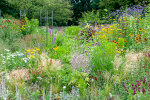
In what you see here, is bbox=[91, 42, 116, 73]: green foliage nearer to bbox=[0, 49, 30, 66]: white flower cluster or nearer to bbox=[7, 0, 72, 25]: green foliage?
bbox=[0, 49, 30, 66]: white flower cluster

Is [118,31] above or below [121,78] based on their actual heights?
above

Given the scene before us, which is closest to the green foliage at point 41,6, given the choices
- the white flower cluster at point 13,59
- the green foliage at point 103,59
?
the white flower cluster at point 13,59

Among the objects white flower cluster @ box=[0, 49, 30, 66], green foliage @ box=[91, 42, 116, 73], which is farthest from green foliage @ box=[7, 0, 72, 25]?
green foliage @ box=[91, 42, 116, 73]

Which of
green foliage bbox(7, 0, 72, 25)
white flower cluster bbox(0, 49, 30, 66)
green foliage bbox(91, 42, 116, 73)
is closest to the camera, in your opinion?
green foliage bbox(91, 42, 116, 73)

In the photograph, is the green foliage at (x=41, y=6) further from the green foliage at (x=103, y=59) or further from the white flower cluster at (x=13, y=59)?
the green foliage at (x=103, y=59)

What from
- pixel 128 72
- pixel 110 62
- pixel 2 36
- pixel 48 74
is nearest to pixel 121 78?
pixel 128 72

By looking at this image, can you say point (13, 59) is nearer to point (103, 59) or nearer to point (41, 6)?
point (103, 59)

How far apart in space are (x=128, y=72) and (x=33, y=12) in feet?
46.8

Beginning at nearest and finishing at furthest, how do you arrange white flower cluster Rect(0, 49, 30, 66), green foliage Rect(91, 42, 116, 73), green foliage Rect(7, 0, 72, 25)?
green foliage Rect(91, 42, 116, 73) < white flower cluster Rect(0, 49, 30, 66) < green foliage Rect(7, 0, 72, 25)

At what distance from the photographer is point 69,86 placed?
377 cm

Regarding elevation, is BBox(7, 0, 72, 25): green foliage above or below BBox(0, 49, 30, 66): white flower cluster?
above

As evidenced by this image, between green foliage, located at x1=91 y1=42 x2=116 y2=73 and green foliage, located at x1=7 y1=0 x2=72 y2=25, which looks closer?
green foliage, located at x1=91 y1=42 x2=116 y2=73

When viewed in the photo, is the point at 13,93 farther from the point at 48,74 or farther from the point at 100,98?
the point at 100,98

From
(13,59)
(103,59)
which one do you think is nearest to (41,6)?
(13,59)
